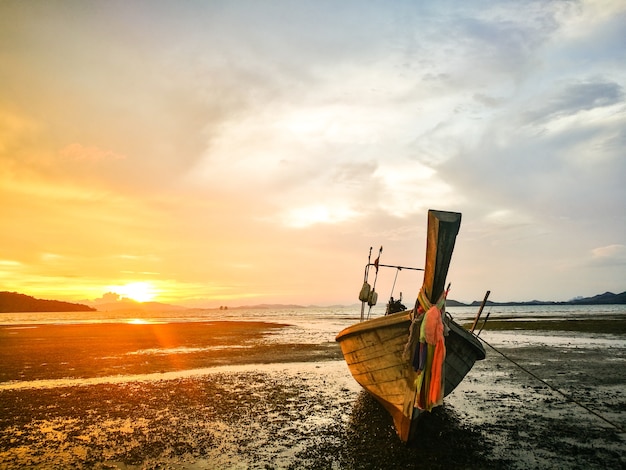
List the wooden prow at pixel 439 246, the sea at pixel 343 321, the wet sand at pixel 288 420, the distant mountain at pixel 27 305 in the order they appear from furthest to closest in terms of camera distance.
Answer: the distant mountain at pixel 27 305, the sea at pixel 343 321, the wet sand at pixel 288 420, the wooden prow at pixel 439 246

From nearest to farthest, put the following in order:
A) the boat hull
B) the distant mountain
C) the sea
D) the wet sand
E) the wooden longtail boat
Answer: the wooden longtail boat → the wet sand → the boat hull → the sea → the distant mountain

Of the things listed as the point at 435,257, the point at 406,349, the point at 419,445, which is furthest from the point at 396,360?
the point at 435,257

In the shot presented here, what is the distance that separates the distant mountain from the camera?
169625mm

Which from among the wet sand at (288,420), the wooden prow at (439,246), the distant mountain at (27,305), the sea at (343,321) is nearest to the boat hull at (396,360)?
the wet sand at (288,420)

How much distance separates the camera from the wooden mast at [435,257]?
6.83m

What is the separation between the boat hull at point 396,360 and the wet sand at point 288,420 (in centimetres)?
77

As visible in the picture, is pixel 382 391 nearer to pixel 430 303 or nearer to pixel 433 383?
pixel 433 383

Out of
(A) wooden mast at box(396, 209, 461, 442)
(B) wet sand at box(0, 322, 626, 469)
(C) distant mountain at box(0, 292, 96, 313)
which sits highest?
(A) wooden mast at box(396, 209, 461, 442)

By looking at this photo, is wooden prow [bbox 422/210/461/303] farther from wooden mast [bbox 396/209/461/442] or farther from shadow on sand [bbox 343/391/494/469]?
shadow on sand [bbox 343/391/494/469]

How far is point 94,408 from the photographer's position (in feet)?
36.8

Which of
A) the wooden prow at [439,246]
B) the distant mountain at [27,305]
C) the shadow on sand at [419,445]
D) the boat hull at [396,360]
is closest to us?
the wooden prow at [439,246]

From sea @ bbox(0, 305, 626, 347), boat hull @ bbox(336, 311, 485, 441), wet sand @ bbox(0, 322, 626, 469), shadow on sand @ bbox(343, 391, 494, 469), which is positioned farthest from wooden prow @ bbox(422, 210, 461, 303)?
sea @ bbox(0, 305, 626, 347)

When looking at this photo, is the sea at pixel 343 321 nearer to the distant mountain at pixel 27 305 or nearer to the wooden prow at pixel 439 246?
the wooden prow at pixel 439 246

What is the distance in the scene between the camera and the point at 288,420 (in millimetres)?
9734
